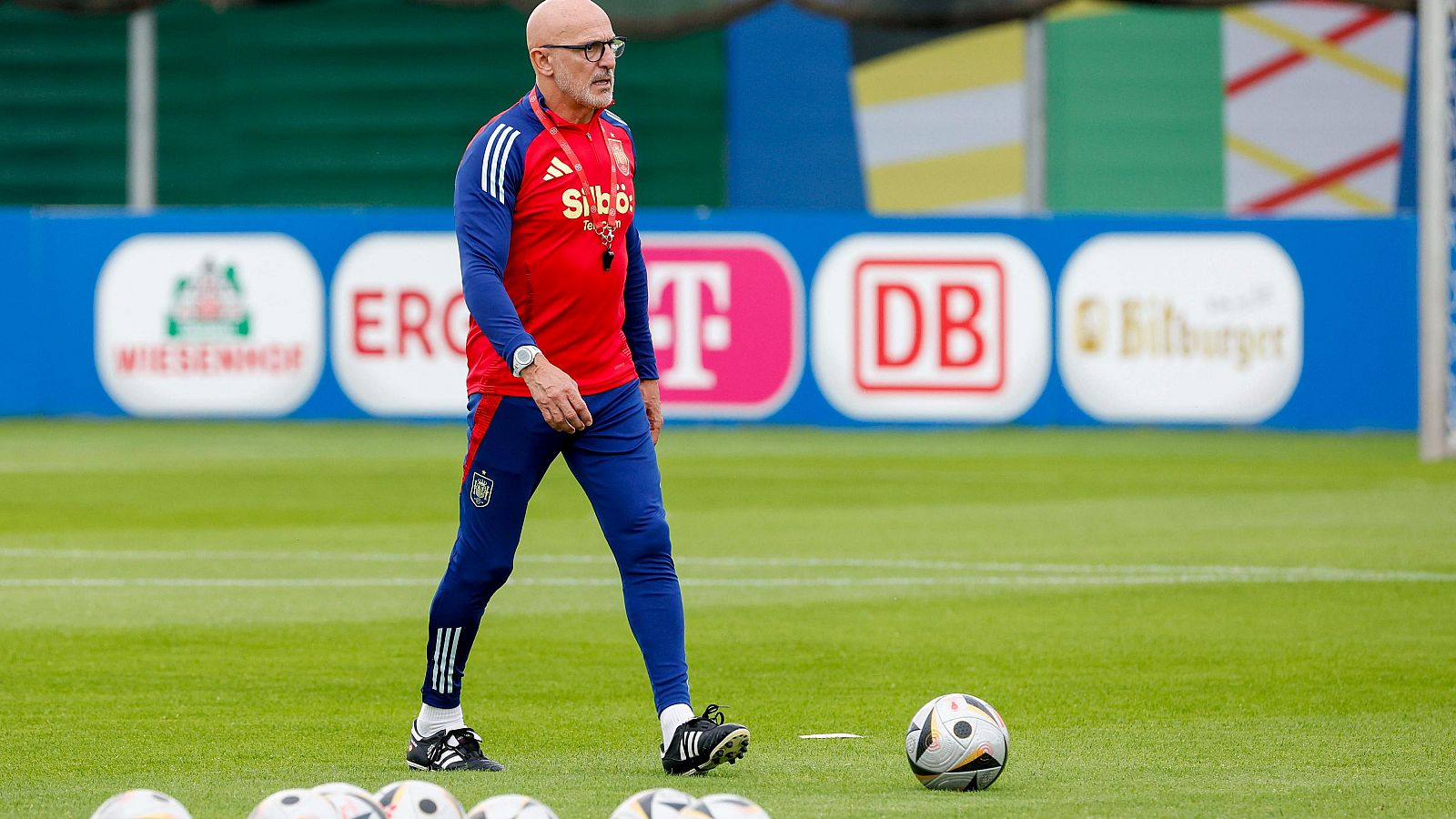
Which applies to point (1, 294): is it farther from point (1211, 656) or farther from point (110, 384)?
point (1211, 656)

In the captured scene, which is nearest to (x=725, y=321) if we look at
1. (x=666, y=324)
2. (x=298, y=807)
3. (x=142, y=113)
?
(x=666, y=324)

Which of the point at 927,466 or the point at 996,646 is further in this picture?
the point at 927,466

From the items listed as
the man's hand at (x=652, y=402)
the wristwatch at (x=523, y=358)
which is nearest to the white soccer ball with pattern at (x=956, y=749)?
the man's hand at (x=652, y=402)

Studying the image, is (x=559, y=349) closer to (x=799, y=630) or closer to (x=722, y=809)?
(x=722, y=809)

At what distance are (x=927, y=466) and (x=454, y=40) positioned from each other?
13.8 meters

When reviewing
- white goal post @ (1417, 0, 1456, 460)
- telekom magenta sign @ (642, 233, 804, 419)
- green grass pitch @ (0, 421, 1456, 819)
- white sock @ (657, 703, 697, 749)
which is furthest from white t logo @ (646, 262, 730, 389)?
white sock @ (657, 703, 697, 749)

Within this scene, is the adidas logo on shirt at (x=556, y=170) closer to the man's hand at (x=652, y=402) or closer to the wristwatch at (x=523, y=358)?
the wristwatch at (x=523, y=358)

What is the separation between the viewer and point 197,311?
2120 cm

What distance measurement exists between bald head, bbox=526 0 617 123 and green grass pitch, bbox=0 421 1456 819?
184 centimetres

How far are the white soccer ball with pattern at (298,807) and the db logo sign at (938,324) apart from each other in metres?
15.0

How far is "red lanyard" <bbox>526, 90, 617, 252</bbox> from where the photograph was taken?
22.0ft

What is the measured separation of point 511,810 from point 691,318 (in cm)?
1525

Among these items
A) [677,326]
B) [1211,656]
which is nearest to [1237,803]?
[1211,656]

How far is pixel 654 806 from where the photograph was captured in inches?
207
